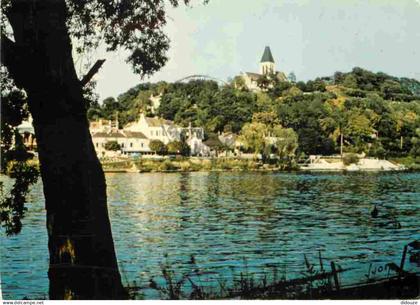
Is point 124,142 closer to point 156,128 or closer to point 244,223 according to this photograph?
point 156,128

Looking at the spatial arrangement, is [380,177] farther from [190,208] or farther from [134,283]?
[134,283]

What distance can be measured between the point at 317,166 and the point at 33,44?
3399 millimetres

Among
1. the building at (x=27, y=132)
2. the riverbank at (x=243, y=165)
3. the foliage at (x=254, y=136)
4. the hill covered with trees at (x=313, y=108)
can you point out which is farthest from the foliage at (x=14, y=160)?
the foliage at (x=254, y=136)

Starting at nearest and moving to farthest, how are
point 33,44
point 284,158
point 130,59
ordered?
point 33,44 → point 130,59 → point 284,158

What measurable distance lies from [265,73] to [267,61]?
33 centimetres

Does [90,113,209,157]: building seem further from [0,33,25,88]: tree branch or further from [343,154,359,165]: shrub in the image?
[343,154,359,165]: shrub

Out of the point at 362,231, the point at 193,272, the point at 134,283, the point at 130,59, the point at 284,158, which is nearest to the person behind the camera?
the point at 130,59

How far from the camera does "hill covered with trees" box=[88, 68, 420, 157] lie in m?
4.68

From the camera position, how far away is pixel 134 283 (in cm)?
444

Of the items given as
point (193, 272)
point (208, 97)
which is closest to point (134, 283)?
point (193, 272)

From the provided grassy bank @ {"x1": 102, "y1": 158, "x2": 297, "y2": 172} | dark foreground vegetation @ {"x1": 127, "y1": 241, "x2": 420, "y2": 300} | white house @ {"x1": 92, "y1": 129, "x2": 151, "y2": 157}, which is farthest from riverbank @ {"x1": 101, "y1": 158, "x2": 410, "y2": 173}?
dark foreground vegetation @ {"x1": 127, "y1": 241, "x2": 420, "y2": 300}

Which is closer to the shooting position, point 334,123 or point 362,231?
point 334,123

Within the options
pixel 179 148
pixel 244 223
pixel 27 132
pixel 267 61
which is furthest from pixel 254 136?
pixel 27 132

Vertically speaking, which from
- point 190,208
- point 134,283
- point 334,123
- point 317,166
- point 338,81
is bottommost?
point 134,283
